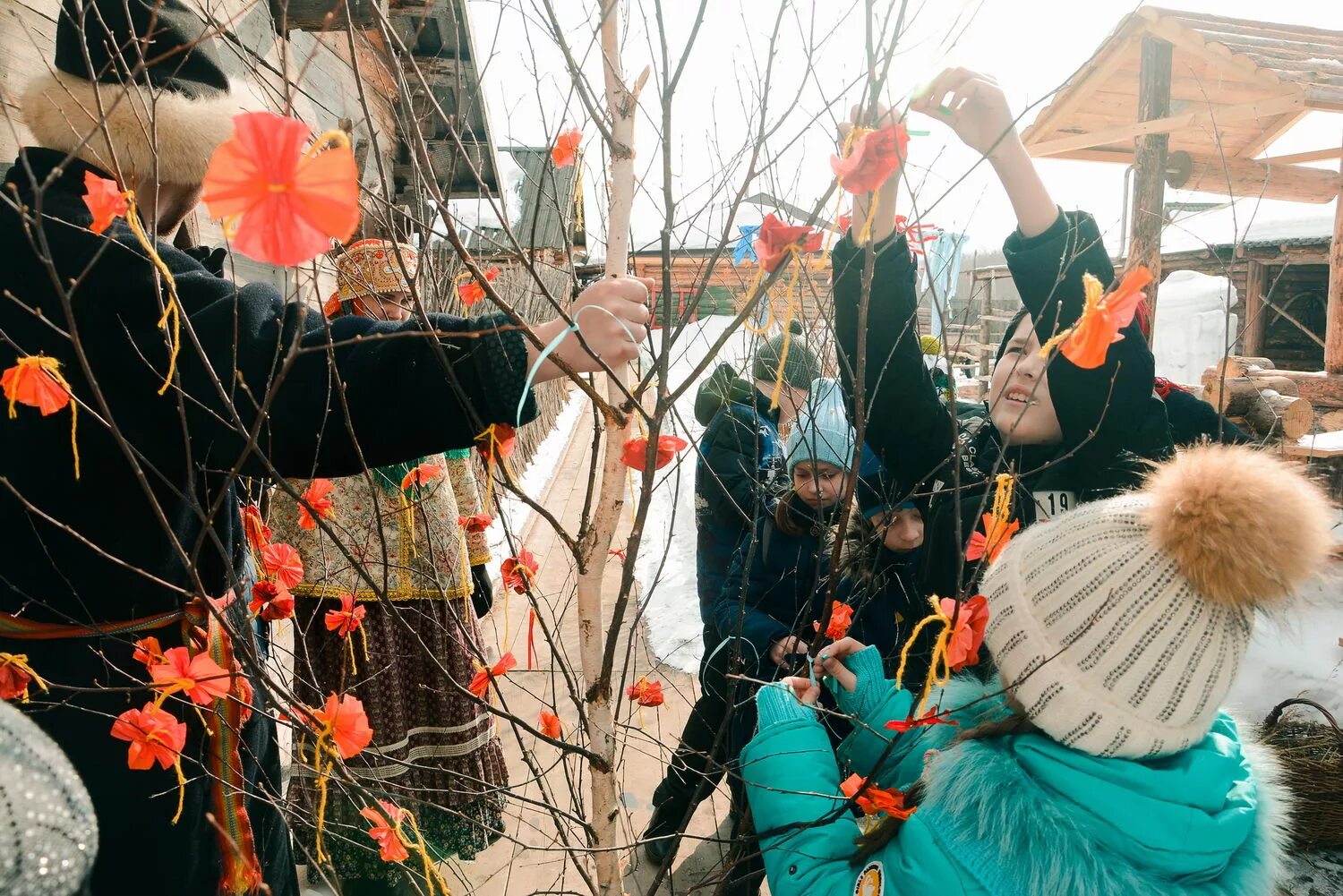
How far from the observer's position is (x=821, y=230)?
106 cm

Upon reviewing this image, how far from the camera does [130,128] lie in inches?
46.2

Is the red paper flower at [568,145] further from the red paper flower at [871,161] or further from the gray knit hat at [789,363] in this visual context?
the gray knit hat at [789,363]

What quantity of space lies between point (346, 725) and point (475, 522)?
150 cm

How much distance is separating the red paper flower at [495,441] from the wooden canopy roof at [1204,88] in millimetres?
4342

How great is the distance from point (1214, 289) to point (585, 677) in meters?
16.2

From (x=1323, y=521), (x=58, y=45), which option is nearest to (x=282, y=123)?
(x=58, y=45)

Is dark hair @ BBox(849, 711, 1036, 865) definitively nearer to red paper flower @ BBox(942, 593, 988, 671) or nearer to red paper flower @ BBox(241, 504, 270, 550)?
red paper flower @ BBox(942, 593, 988, 671)

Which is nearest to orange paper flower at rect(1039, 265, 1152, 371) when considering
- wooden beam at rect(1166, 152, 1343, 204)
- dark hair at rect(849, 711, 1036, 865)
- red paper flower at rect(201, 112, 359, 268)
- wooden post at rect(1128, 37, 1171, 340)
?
dark hair at rect(849, 711, 1036, 865)

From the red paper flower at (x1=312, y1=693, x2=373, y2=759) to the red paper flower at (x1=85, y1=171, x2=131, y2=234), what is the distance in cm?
74

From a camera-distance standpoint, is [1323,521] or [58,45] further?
[58,45]

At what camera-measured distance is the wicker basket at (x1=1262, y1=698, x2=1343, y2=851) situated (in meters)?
2.79

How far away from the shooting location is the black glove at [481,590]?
2869 mm

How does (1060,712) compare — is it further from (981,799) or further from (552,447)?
(552,447)

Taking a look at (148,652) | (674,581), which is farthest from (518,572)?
(674,581)
